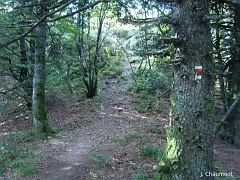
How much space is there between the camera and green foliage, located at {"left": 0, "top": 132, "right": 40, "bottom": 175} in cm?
554

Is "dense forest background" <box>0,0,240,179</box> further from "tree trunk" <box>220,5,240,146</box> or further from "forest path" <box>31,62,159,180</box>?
"forest path" <box>31,62,159,180</box>

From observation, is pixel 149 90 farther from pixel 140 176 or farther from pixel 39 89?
pixel 140 176

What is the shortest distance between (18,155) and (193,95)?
5.33 metres

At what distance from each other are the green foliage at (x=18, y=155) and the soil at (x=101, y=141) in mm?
227

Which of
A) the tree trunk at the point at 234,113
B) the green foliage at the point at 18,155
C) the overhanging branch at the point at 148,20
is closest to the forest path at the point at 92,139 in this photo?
the green foliage at the point at 18,155

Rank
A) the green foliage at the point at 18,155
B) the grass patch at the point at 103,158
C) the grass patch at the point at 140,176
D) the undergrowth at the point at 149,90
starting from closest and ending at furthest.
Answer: the grass patch at the point at 140,176 < the green foliage at the point at 18,155 < the grass patch at the point at 103,158 < the undergrowth at the point at 149,90

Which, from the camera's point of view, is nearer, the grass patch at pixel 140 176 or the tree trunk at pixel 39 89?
the grass patch at pixel 140 176

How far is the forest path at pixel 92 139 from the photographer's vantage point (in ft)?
17.8

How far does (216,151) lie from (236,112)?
1.80 metres

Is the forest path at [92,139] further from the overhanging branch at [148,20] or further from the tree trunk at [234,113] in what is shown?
the tree trunk at [234,113]

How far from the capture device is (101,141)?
26.1 feet

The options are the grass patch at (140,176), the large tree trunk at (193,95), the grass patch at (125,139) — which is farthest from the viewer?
the grass patch at (125,139)

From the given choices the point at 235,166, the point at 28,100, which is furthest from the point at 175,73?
the point at 28,100

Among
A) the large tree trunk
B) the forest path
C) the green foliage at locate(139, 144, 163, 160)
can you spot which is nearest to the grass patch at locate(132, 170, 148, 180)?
the forest path
